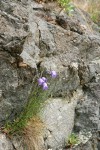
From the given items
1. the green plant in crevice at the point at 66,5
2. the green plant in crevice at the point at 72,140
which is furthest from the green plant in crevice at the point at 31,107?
the green plant in crevice at the point at 66,5

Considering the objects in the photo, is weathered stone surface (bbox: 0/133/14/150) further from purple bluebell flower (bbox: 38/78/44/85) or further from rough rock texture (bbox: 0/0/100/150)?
purple bluebell flower (bbox: 38/78/44/85)

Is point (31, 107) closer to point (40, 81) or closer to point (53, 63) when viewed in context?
point (40, 81)

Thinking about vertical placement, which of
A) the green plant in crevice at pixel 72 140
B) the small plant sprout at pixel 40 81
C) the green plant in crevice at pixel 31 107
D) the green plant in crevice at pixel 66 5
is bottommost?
the green plant in crevice at pixel 72 140

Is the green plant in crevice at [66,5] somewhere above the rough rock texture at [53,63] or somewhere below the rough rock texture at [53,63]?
above

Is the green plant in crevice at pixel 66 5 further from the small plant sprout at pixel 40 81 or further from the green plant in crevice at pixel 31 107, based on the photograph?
the small plant sprout at pixel 40 81

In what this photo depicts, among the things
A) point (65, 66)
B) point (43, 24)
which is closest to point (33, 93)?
point (65, 66)

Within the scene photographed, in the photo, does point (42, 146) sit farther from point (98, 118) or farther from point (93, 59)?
point (93, 59)

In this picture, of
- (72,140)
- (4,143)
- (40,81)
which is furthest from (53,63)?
(4,143)
